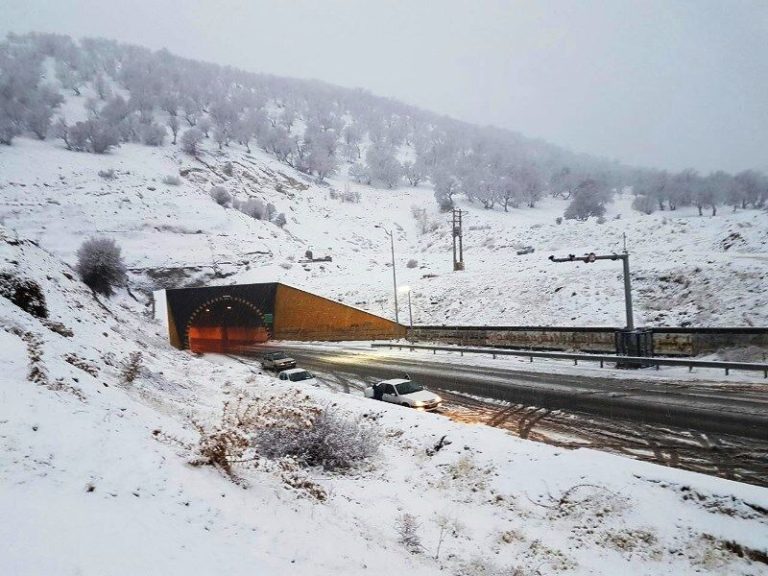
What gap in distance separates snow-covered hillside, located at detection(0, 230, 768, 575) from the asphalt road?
5405mm

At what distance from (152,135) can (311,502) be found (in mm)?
96004

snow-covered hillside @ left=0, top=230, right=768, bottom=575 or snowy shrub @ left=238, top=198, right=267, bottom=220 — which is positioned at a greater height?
snowy shrub @ left=238, top=198, right=267, bottom=220

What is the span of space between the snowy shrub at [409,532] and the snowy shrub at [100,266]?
37.8 metres

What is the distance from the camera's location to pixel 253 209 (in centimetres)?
7381

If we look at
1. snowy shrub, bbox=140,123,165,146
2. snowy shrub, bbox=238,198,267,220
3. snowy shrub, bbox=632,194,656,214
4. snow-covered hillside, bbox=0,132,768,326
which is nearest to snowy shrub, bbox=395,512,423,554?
snow-covered hillside, bbox=0,132,768,326

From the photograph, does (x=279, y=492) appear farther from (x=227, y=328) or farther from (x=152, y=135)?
(x=152, y=135)

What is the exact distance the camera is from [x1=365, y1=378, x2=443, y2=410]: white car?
52.7ft

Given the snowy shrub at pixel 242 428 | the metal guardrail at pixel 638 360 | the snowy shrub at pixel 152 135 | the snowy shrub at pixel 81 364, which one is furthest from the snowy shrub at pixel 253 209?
the snowy shrub at pixel 81 364

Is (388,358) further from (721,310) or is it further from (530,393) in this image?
(721,310)

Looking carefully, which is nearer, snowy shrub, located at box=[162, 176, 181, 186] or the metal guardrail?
the metal guardrail

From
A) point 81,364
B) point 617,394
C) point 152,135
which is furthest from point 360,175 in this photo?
point 81,364

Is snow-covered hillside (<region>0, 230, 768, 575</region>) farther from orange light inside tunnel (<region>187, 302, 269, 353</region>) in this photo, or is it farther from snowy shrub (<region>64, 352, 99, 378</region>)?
orange light inside tunnel (<region>187, 302, 269, 353</region>)

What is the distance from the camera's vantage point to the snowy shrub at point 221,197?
71.7m

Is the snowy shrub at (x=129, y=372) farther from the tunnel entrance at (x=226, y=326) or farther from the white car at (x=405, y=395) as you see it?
the tunnel entrance at (x=226, y=326)
